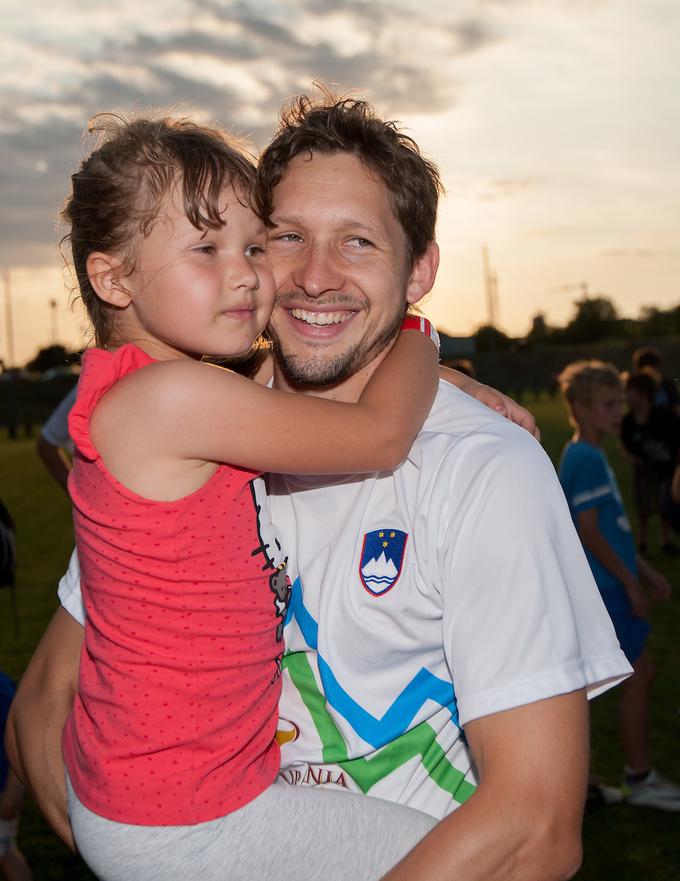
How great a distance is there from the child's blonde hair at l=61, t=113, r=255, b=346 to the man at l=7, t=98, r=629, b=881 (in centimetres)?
22

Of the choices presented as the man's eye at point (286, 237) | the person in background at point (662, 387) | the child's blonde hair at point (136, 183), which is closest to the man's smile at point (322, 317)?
the man's eye at point (286, 237)

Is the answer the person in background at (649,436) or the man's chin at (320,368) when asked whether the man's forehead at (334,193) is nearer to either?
the man's chin at (320,368)

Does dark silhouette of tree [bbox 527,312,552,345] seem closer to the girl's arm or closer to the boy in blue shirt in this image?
the boy in blue shirt

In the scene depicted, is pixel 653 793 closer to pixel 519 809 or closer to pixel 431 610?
pixel 431 610

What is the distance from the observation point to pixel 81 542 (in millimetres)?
2137

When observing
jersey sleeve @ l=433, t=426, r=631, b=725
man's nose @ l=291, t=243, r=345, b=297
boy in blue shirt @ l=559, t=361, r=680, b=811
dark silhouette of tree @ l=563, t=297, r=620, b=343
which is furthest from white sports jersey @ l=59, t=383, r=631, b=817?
dark silhouette of tree @ l=563, t=297, r=620, b=343

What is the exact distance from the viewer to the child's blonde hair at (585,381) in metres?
6.66

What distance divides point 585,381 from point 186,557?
5.26 meters

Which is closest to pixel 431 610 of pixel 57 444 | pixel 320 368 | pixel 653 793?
pixel 320 368

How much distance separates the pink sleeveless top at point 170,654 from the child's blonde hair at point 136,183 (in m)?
0.34

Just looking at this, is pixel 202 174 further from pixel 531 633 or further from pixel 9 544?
pixel 9 544

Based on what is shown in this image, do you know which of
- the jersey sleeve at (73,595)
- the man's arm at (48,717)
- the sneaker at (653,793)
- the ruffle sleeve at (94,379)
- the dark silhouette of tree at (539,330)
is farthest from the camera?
the dark silhouette of tree at (539,330)

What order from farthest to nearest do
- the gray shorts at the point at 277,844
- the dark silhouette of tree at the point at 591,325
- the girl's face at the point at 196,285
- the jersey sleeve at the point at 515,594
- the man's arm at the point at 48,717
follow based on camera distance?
the dark silhouette of tree at the point at 591,325 → the man's arm at the point at 48,717 → the girl's face at the point at 196,285 → the gray shorts at the point at 277,844 → the jersey sleeve at the point at 515,594

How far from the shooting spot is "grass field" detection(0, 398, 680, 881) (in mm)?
5070
